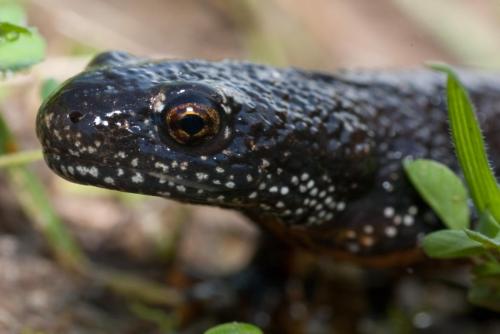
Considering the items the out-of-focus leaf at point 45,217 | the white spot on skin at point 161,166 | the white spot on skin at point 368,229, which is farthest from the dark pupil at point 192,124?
the out-of-focus leaf at point 45,217

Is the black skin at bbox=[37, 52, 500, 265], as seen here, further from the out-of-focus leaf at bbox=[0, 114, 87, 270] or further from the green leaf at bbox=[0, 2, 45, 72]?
the out-of-focus leaf at bbox=[0, 114, 87, 270]

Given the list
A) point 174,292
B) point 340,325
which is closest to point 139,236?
point 174,292

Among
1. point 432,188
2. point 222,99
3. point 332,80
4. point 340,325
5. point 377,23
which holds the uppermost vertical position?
point 377,23

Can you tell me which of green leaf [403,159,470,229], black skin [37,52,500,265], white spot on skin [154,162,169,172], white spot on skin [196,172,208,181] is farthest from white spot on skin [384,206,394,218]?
white spot on skin [154,162,169,172]

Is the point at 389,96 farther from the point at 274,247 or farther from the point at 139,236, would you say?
the point at 139,236

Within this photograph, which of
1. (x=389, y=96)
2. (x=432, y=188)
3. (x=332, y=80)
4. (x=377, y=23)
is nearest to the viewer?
(x=432, y=188)
